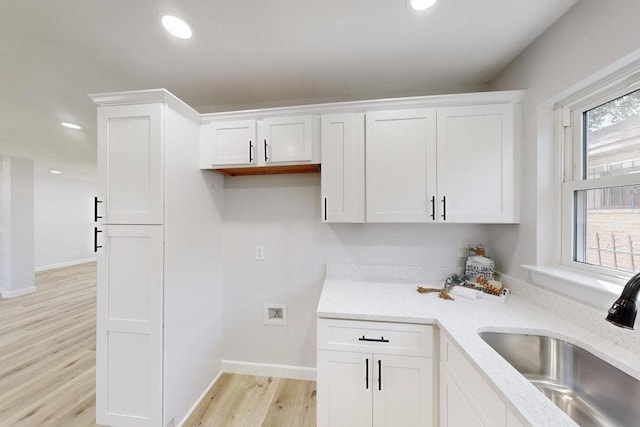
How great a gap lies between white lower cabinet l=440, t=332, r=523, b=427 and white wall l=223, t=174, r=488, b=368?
2.84ft

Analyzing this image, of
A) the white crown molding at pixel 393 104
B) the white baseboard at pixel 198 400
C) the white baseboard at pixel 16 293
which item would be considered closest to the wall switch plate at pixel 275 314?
the white baseboard at pixel 198 400

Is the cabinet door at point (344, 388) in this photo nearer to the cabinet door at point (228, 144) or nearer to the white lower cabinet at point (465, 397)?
the white lower cabinet at point (465, 397)

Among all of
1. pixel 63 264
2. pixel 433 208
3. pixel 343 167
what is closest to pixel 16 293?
pixel 63 264

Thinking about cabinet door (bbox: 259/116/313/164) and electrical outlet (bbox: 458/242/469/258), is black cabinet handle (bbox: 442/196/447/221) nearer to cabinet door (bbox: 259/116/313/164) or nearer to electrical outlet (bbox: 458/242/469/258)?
electrical outlet (bbox: 458/242/469/258)

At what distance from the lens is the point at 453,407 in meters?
1.15

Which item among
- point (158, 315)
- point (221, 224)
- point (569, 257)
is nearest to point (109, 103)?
point (221, 224)

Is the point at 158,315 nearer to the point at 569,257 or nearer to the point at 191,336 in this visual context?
the point at 191,336

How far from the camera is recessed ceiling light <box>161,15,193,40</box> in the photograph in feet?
4.23

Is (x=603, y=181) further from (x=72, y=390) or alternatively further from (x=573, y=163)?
(x=72, y=390)

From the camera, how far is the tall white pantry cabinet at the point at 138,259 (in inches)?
58.4

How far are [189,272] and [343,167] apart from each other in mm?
1302

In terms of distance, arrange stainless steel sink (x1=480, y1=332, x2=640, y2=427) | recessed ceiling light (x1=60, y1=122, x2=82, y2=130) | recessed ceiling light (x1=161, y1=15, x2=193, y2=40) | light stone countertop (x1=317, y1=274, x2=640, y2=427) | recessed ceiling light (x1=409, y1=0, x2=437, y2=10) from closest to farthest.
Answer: light stone countertop (x1=317, y1=274, x2=640, y2=427)
stainless steel sink (x1=480, y1=332, x2=640, y2=427)
recessed ceiling light (x1=409, y1=0, x2=437, y2=10)
recessed ceiling light (x1=161, y1=15, x2=193, y2=40)
recessed ceiling light (x1=60, y1=122, x2=82, y2=130)

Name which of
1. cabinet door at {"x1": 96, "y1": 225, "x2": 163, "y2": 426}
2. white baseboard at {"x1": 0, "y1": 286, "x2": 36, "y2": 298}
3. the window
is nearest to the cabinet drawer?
the window

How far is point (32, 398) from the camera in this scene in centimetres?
192
